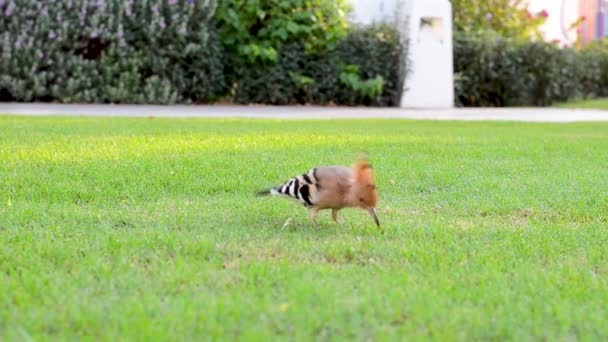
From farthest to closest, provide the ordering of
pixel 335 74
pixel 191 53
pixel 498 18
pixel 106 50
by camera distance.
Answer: pixel 498 18 < pixel 335 74 < pixel 191 53 < pixel 106 50

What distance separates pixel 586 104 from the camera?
17.7 meters

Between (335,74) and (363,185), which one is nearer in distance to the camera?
(363,185)

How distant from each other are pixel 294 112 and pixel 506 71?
198 inches

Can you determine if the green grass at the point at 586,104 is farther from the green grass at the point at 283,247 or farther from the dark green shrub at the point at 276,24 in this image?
the green grass at the point at 283,247

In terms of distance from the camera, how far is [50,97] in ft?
45.9

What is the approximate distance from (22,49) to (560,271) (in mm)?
11311

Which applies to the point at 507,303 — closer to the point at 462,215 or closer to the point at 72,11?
the point at 462,215

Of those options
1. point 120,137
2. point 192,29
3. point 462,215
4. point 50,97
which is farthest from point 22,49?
point 462,215

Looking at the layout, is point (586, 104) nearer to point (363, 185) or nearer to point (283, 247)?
point (363, 185)

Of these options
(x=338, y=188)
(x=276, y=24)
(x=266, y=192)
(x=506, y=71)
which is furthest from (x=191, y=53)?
(x=338, y=188)

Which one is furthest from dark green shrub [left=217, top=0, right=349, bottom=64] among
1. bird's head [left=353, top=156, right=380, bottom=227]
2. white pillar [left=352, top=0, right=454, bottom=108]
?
bird's head [left=353, top=156, right=380, bottom=227]

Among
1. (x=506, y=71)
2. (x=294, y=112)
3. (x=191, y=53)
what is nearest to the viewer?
(x=294, y=112)

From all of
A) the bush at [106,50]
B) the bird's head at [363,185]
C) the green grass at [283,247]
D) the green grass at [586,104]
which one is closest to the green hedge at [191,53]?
the bush at [106,50]

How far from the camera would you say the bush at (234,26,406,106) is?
1484 cm
